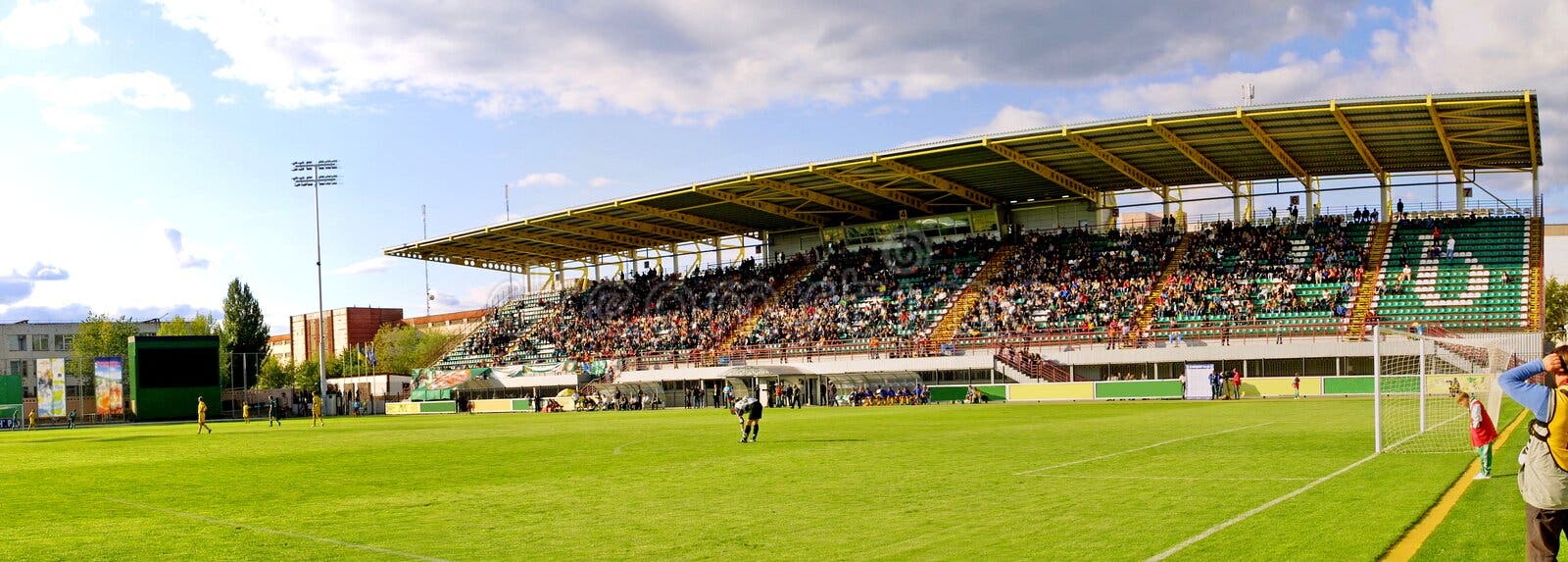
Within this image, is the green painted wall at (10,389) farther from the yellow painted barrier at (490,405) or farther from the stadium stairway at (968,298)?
the stadium stairway at (968,298)

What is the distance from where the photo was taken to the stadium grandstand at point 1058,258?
170ft

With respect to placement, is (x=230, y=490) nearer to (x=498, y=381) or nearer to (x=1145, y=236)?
(x=1145, y=236)

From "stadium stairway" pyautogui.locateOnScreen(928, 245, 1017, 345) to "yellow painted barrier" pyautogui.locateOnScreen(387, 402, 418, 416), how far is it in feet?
115

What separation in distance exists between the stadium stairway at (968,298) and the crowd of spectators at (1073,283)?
1.63ft

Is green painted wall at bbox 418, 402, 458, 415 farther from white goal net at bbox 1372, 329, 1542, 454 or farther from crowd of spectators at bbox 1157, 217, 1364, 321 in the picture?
white goal net at bbox 1372, 329, 1542, 454

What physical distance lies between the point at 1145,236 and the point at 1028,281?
6.88 m

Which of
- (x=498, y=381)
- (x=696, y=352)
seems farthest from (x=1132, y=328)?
(x=498, y=381)

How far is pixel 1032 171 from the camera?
6222cm

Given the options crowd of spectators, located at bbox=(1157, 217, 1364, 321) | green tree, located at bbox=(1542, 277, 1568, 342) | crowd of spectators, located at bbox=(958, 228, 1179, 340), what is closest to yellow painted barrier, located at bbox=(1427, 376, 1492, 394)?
crowd of spectators, located at bbox=(1157, 217, 1364, 321)

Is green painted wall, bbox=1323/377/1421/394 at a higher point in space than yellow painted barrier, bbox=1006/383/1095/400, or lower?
higher

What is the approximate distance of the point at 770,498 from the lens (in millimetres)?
15781

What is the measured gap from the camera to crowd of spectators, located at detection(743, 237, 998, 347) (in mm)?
65375

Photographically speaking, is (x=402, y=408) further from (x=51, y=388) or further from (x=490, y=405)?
(x=51, y=388)

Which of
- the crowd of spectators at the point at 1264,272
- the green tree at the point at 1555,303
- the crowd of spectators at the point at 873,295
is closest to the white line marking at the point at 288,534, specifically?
the crowd of spectators at the point at 873,295
